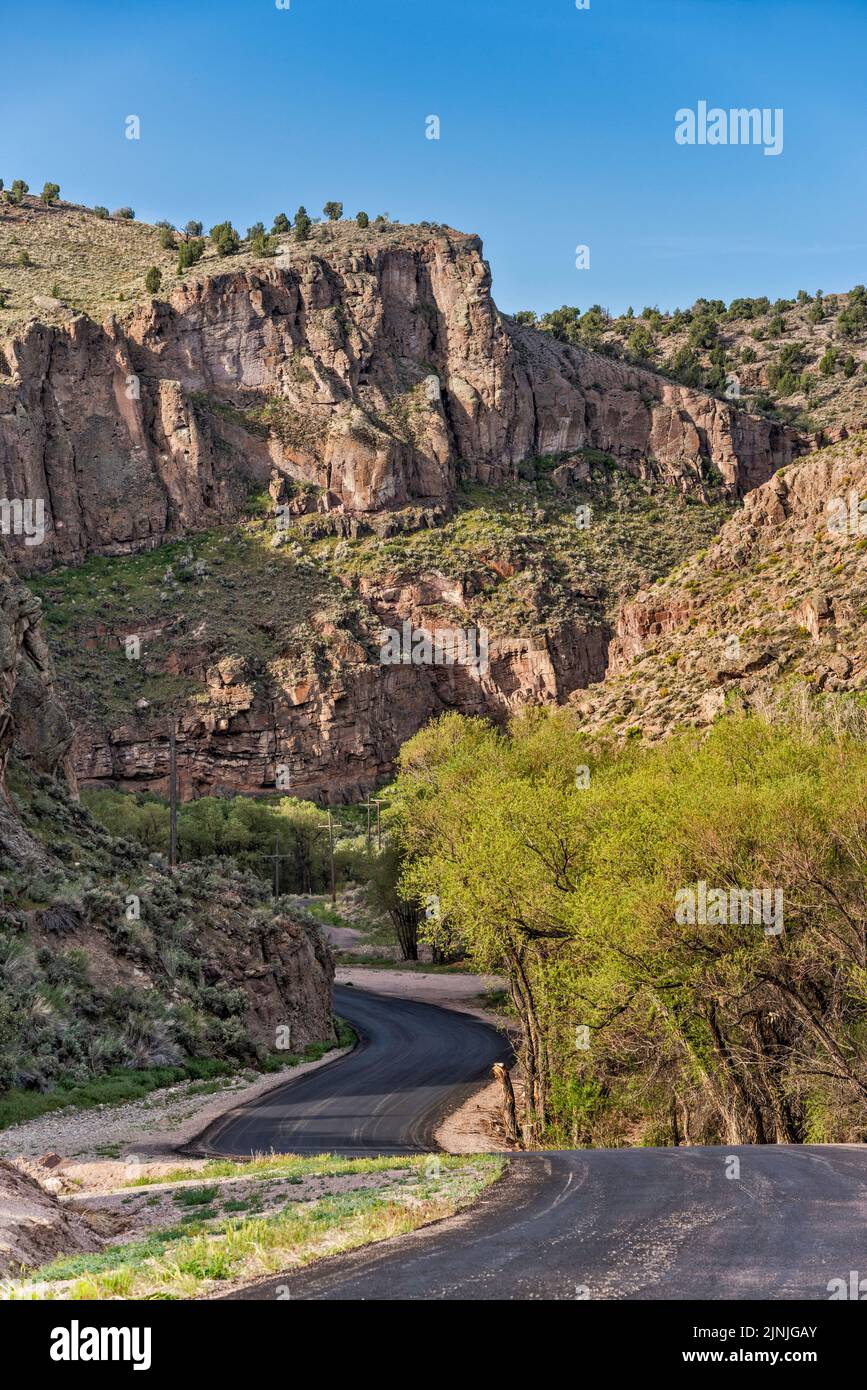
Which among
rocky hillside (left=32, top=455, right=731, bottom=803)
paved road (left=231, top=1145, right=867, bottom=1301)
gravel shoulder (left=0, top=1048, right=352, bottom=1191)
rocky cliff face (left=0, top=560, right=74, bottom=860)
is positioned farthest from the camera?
rocky hillside (left=32, top=455, right=731, bottom=803)

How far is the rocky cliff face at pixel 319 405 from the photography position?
4867 inches

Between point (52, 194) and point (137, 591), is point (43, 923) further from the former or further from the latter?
point (52, 194)

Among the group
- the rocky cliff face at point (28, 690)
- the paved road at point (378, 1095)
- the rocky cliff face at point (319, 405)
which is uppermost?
the rocky cliff face at point (319, 405)

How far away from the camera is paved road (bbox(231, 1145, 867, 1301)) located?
7.30 metres

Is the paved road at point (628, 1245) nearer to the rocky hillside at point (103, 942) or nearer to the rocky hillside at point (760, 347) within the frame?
the rocky hillside at point (103, 942)

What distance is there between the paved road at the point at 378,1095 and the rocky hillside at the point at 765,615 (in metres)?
16.3

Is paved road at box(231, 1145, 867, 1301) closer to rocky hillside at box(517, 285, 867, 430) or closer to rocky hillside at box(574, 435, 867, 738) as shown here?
rocky hillside at box(574, 435, 867, 738)

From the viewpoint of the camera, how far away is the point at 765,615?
5200 centimetres

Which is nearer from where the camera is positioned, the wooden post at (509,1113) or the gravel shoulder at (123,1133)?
the gravel shoulder at (123,1133)

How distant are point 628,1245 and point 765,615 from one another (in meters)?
46.5

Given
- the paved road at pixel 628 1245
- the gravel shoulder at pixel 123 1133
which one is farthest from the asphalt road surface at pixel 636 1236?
the gravel shoulder at pixel 123 1133

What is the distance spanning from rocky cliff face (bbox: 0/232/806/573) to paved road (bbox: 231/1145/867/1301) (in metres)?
117

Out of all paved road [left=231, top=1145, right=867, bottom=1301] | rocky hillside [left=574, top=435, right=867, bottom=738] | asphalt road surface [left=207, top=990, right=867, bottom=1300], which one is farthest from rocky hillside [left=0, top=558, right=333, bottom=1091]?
rocky hillside [left=574, top=435, right=867, bottom=738]

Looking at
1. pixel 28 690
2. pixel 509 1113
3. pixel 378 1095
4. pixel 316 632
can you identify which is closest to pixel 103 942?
pixel 378 1095
